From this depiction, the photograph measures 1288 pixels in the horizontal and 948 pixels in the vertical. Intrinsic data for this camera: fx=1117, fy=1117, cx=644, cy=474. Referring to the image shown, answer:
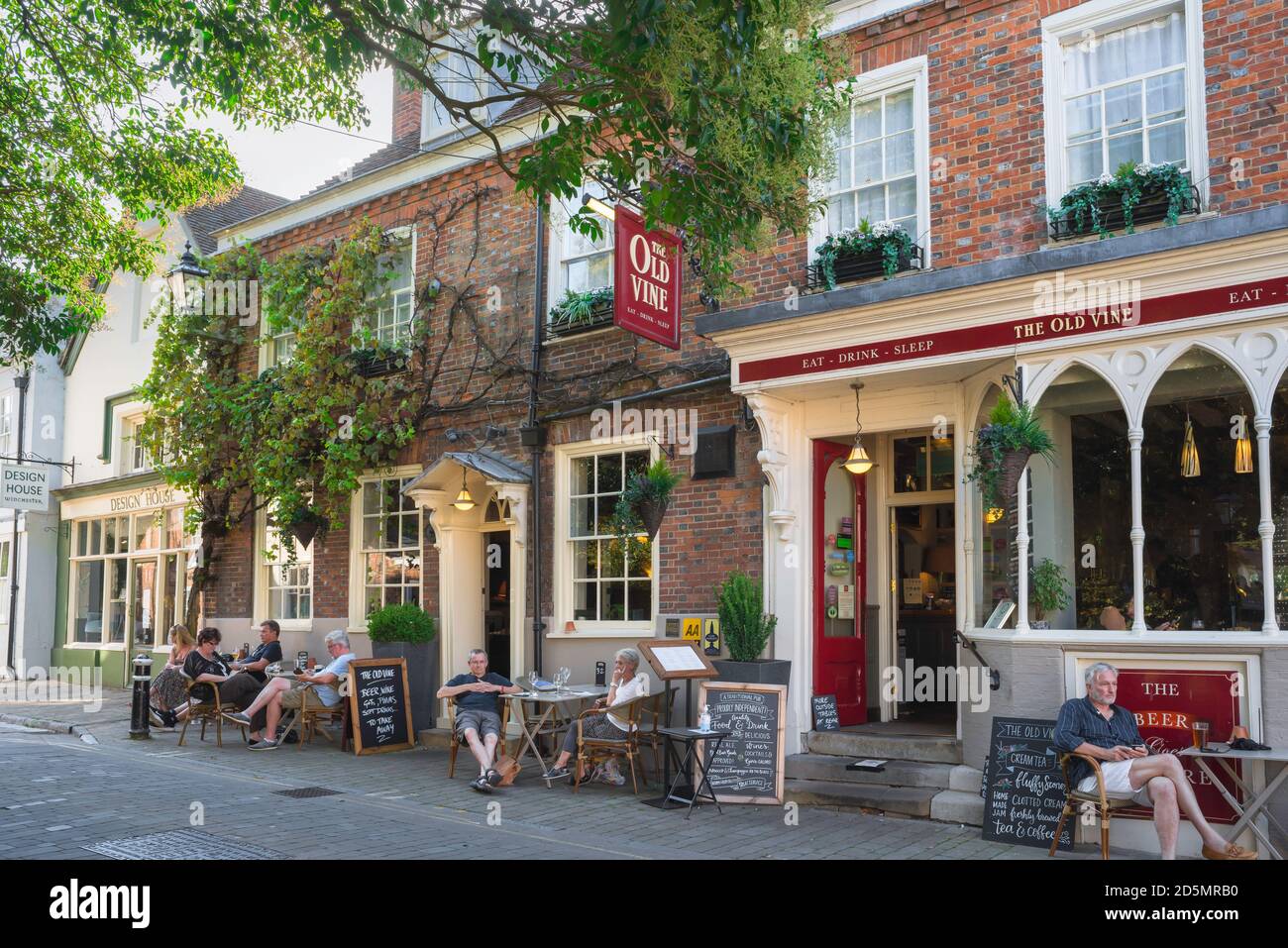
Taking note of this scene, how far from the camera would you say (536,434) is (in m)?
12.1

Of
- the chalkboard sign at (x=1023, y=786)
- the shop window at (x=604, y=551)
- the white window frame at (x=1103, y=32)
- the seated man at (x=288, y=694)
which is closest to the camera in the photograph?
the chalkboard sign at (x=1023, y=786)

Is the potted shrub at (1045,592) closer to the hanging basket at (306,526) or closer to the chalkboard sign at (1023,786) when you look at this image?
the chalkboard sign at (1023,786)

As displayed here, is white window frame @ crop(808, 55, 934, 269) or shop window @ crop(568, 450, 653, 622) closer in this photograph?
white window frame @ crop(808, 55, 934, 269)

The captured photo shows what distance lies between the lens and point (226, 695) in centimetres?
1288

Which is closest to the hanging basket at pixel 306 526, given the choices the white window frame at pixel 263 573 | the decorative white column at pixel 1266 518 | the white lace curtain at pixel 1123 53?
the white window frame at pixel 263 573

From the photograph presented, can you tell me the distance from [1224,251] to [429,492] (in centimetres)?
851

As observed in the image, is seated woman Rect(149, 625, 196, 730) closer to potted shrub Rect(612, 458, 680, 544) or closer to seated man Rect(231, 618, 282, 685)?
seated man Rect(231, 618, 282, 685)

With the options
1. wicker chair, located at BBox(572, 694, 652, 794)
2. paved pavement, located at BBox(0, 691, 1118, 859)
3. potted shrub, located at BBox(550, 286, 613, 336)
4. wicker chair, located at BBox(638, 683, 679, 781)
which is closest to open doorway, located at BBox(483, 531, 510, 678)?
paved pavement, located at BBox(0, 691, 1118, 859)

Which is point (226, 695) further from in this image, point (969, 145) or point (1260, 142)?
point (1260, 142)

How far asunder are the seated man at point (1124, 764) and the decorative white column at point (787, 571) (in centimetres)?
283

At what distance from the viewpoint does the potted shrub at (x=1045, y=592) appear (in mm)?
8398

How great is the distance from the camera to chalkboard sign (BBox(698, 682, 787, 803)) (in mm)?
9125

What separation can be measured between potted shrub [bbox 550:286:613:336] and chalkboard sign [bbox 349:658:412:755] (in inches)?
161

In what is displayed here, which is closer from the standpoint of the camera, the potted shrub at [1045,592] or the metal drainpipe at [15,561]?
the potted shrub at [1045,592]
